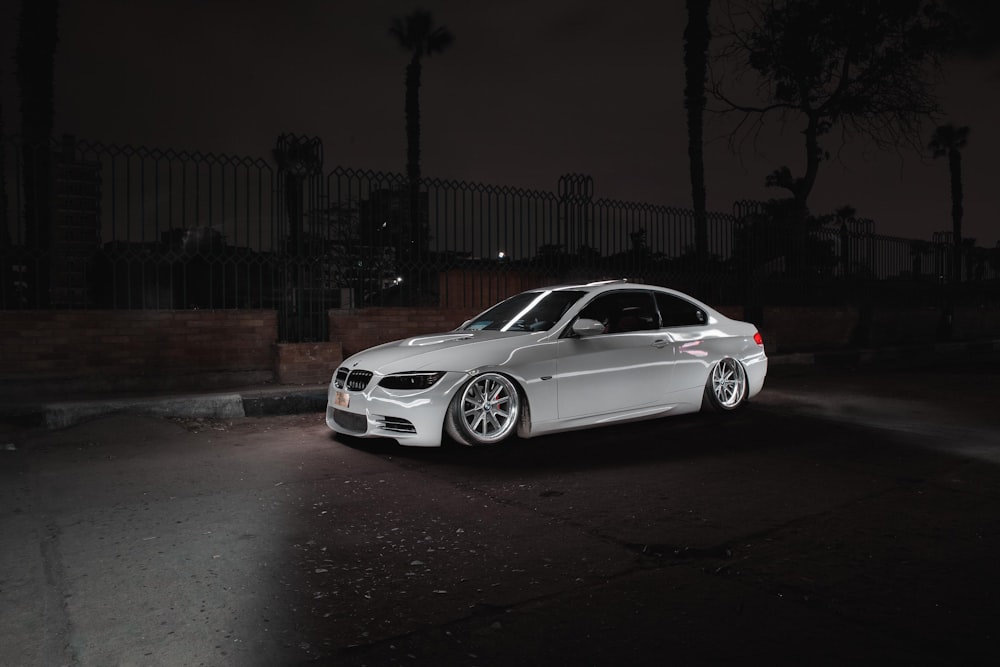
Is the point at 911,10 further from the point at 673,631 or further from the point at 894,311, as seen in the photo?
the point at 673,631

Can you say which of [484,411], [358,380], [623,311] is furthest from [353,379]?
[623,311]

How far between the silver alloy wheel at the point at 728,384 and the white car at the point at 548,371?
0.04 ft

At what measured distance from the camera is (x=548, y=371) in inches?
249

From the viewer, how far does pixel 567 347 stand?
21.3 feet

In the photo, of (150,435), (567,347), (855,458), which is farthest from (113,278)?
(855,458)

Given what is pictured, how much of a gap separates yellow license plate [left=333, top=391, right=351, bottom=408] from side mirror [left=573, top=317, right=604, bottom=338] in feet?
6.60

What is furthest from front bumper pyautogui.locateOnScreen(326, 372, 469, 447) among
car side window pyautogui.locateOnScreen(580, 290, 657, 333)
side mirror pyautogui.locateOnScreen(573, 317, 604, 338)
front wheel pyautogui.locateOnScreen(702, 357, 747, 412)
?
front wheel pyautogui.locateOnScreen(702, 357, 747, 412)

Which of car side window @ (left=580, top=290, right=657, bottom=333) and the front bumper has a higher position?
car side window @ (left=580, top=290, right=657, bottom=333)

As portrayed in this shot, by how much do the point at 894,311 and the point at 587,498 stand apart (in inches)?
675

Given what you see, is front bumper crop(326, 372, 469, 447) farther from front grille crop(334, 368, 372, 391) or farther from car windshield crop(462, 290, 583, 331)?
car windshield crop(462, 290, 583, 331)

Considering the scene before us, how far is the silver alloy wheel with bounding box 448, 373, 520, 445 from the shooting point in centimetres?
600

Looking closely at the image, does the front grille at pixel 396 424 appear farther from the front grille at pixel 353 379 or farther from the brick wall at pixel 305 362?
the brick wall at pixel 305 362

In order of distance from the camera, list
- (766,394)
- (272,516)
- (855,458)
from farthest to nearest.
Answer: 1. (766,394)
2. (855,458)
3. (272,516)

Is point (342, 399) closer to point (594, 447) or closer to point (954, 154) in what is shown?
point (594, 447)
